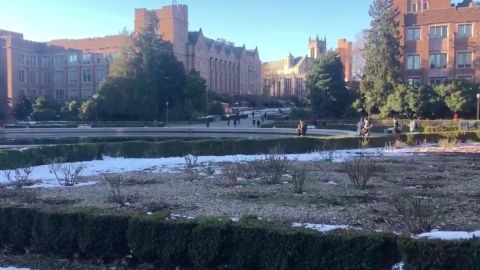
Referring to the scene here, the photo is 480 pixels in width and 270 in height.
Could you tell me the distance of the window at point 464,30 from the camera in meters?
48.2

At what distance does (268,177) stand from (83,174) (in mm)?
6080

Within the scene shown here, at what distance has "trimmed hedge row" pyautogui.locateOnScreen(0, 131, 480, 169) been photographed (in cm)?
1859

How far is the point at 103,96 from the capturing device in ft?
160

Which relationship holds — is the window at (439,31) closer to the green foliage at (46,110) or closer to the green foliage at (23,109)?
the green foliage at (46,110)

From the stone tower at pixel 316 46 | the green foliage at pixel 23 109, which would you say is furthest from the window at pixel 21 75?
the stone tower at pixel 316 46

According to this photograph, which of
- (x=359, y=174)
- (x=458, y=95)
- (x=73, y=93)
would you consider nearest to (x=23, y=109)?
(x=73, y=93)

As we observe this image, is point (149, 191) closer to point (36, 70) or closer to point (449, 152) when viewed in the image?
point (449, 152)

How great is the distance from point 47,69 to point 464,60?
179 feet

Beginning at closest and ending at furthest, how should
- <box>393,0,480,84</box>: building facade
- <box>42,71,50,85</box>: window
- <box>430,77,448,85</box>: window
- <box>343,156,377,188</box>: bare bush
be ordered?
<box>343,156,377,188</box>: bare bush < <box>393,0,480,84</box>: building facade < <box>430,77,448,85</box>: window < <box>42,71,50,85</box>: window

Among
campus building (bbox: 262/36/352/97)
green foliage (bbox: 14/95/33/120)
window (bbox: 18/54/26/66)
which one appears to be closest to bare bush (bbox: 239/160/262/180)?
green foliage (bbox: 14/95/33/120)

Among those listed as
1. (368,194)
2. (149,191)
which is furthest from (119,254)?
(368,194)

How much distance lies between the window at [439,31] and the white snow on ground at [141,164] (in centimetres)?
3136

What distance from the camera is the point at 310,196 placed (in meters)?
A: 11.0

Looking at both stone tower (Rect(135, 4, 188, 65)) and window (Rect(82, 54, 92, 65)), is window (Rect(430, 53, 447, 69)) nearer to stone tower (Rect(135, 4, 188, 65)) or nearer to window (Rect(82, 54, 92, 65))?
stone tower (Rect(135, 4, 188, 65))
